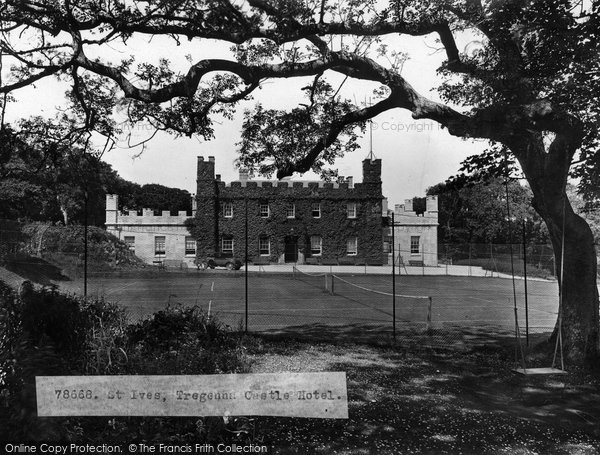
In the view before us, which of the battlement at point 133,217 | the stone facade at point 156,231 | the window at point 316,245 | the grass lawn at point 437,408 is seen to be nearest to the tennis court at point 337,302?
the grass lawn at point 437,408

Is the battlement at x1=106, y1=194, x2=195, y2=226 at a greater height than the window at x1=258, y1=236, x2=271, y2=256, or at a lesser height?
greater

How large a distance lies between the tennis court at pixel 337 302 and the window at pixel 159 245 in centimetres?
1682

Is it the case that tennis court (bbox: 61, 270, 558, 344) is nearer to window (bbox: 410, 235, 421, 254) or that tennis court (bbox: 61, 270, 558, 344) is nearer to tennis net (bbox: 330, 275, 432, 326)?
tennis net (bbox: 330, 275, 432, 326)

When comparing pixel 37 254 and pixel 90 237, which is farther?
pixel 90 237

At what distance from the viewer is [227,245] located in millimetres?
46312

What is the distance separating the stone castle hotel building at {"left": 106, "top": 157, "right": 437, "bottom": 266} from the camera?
45.2m

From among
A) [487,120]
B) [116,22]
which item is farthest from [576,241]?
[116,22]

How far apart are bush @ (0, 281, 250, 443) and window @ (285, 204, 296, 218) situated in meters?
38.7

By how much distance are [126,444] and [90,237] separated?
2359 centimetres

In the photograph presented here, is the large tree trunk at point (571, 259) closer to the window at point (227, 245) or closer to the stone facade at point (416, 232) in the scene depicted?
the stone facade at point (416, 232)

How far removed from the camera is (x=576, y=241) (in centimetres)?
845

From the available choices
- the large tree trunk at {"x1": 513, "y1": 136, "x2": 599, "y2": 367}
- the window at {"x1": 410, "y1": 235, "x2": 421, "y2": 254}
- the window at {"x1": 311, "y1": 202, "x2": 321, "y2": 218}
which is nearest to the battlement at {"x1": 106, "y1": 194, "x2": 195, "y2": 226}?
the window at {"x1": 311, "y1": 202, "x2": 321, "y2": 218}

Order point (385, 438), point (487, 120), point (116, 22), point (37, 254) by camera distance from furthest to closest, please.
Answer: point (37, 254), point (116, 22), point (487, 120), point (385, 438)

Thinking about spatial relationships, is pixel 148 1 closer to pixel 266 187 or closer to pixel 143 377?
pixel 143 377
